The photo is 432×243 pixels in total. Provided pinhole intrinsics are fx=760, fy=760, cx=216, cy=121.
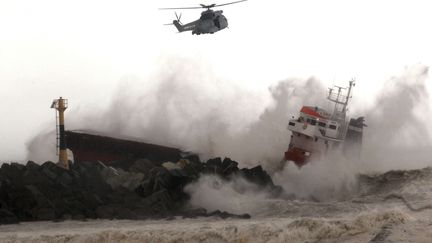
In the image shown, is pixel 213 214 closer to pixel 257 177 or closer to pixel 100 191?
pixel 100 191

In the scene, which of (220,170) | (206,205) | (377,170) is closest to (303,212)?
(206,205)

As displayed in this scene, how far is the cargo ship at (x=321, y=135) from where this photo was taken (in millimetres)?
35250

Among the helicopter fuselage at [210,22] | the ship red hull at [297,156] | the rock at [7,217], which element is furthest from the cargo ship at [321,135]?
the rock at [7,217]

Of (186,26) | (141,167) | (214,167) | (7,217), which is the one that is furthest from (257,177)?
(7,217)

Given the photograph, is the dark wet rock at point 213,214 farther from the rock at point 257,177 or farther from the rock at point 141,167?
the rock at point 141,167

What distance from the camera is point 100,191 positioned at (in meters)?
28.8

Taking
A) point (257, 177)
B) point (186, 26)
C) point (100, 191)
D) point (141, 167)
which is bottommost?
point (100, 191)

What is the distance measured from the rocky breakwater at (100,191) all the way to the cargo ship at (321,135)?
12.0ft

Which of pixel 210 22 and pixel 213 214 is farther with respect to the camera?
pixel 210 22

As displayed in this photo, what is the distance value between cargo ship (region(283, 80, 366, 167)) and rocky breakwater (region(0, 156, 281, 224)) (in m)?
3.65

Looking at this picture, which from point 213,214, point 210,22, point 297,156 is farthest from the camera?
point 297,156

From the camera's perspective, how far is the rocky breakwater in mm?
26484

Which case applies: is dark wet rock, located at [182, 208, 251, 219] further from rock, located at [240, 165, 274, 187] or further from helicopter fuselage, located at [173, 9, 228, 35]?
helicopter fuselage, located at [173, 9, 228, 35]

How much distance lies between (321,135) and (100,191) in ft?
37.7
